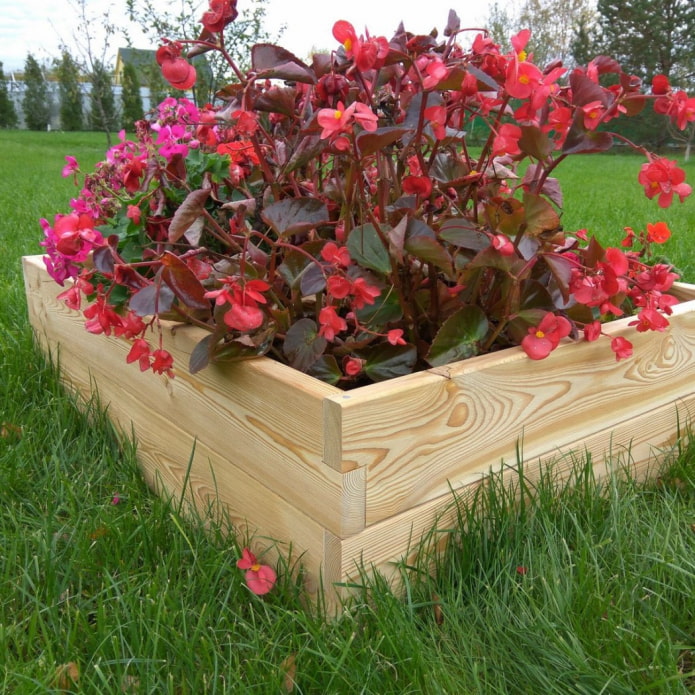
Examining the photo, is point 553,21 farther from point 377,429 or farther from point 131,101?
point 377,429

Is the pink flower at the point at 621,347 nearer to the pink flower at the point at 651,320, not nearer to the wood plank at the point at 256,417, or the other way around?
the pink flower at the point at 651,320

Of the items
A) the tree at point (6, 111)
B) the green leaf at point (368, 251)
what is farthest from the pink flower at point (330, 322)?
the tree at point (6, 111)

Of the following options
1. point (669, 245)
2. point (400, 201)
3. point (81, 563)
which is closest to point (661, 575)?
point (400, 201)

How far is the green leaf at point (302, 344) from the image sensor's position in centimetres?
109

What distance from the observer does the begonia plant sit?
1012 millimetres

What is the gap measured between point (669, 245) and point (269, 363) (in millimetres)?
2885

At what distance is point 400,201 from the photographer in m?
1.14

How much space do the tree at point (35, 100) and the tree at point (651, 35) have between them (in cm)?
1987

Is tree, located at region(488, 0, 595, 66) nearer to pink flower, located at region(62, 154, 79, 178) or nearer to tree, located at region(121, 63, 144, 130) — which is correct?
tree, located at region(121, 63, 144, 130)

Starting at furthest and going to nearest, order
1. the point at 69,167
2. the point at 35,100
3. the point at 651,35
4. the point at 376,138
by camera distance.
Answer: the point at 35,100 → the point at 651,35 → the point at 69,167 → the point at 376,138

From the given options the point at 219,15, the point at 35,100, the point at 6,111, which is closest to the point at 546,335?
the point at 219,15

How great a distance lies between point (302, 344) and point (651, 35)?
21300 millimetres

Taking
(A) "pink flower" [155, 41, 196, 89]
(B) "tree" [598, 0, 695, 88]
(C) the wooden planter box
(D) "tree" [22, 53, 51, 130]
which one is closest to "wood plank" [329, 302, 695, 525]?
(C) the wooden planter box

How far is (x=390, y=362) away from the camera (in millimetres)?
1145
